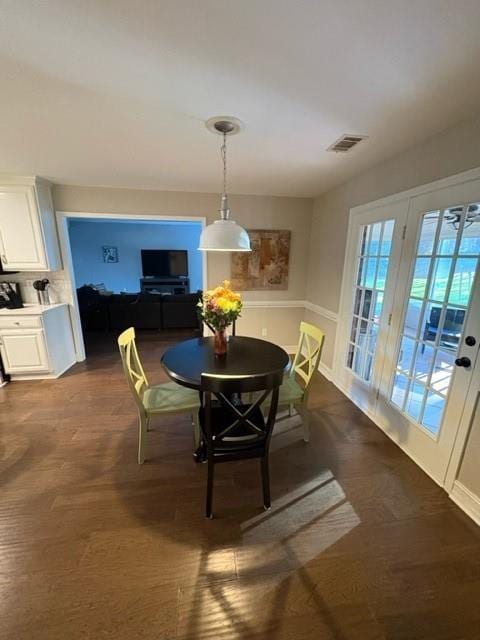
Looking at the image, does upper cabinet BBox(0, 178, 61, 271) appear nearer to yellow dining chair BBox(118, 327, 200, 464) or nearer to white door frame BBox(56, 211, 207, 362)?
white door frame BBox(56, 211, 207, 362)

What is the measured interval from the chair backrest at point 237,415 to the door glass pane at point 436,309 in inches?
51.0

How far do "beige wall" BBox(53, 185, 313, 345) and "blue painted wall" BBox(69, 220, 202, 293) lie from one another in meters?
4.09

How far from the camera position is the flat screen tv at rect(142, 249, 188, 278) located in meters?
7.97

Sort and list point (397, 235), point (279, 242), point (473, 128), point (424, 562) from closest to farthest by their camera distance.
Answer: point (424, 562) → point (473, 128) → point (397, 235) → point (279, 242)

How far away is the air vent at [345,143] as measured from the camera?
6.46ft

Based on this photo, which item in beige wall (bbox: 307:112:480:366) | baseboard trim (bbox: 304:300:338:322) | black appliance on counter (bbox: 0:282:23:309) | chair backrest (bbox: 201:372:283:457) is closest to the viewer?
chair backrest (bbox: 201:372:283:457)

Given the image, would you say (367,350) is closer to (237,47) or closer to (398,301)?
(398,301)

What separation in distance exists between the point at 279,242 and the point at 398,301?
2.09m

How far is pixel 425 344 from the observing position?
6.66 ft

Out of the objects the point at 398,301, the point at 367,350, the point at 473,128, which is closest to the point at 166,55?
the point at 473,128

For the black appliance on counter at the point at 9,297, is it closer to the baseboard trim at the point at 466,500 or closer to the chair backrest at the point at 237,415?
the chair backrest at the point at 237,415

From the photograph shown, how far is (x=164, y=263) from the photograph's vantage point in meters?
8.08

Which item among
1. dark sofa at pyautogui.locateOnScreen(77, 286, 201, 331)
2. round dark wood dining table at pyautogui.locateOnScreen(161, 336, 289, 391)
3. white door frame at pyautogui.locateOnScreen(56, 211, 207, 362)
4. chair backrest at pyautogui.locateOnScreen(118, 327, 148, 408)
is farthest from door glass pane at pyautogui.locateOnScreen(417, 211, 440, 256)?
dark sofa at pyautogui.locateOnScreen(77, 286, 201, 331)

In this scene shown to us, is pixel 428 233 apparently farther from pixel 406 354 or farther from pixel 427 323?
pixel 406 354
